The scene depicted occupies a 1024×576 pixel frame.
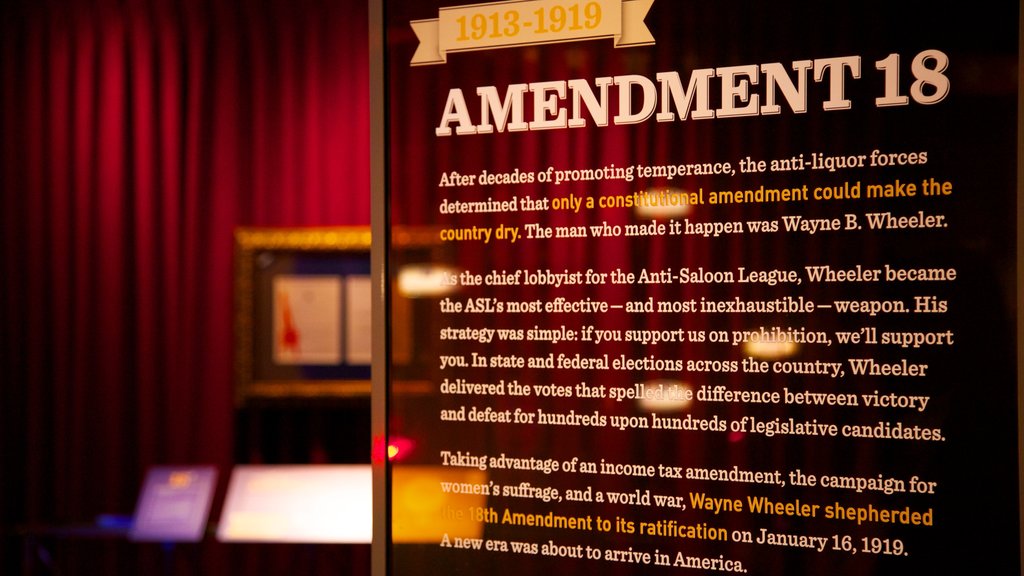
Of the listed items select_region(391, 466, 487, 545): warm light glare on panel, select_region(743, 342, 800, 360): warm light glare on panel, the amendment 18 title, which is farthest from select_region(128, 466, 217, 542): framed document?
select_region(743, 342, 800, 360): warm light glare on panel

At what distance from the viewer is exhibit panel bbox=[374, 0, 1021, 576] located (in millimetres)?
1422

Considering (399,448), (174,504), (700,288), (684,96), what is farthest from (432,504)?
(174,504)

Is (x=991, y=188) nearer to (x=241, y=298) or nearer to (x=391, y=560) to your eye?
(x=391, y=560)

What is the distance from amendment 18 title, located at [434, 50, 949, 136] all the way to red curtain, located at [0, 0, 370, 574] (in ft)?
5.75

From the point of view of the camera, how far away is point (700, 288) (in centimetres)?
158

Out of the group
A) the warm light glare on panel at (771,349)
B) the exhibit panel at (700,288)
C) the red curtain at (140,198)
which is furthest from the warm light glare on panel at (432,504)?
the red curtain at (140,198)

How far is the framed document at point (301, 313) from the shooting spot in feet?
10.9

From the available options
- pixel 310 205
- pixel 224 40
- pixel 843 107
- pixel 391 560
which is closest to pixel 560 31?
pixel 843 107

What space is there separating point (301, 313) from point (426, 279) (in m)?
1.79

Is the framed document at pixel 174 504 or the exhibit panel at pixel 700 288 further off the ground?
the exhibit panel at pixel 700 288

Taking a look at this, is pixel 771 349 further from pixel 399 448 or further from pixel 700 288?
pixel 399 448

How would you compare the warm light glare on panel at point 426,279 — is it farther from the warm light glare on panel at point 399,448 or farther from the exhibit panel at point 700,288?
the warm light glare on panel at point 399,448

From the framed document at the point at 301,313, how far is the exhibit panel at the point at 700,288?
1653mm

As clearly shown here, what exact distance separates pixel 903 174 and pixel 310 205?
249 centimetres
